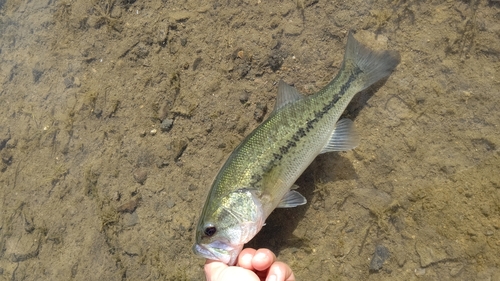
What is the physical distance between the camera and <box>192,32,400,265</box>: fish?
354cm

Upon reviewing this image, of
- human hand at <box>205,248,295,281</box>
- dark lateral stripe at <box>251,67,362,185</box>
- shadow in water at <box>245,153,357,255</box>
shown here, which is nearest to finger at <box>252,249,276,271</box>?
human hand at <box>205,248,295,281</box>

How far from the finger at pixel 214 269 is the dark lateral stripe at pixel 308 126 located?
2.68 feet

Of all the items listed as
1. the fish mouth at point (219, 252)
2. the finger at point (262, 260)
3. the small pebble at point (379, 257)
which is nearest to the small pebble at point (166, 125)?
the fish mouth at point (219, 252)

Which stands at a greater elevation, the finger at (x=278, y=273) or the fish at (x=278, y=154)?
the fish at (x=278, y=154)

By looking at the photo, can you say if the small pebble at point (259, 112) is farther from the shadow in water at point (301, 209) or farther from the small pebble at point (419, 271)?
the small pebble at point (419, 271)

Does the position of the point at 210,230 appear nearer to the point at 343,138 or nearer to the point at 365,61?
the point at 343,138

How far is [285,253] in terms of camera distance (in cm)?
427

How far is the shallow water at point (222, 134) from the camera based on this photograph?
4012 mm

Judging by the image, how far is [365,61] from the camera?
4.04 m

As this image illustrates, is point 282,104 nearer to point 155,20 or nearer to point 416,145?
point 416,145

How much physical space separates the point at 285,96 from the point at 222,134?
3.39ft

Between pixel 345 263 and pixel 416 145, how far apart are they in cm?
151

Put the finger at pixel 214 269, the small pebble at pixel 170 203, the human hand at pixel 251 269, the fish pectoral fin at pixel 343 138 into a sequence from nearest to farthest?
the human hand at pixel 251 269
the finger at pixel 214 269
the fish pectoral fin at pixel 343 138
the small pebble at pixel 170 203

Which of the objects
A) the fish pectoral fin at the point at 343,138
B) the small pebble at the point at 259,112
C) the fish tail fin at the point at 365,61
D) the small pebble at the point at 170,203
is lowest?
the small pebble at the point at 170,203
